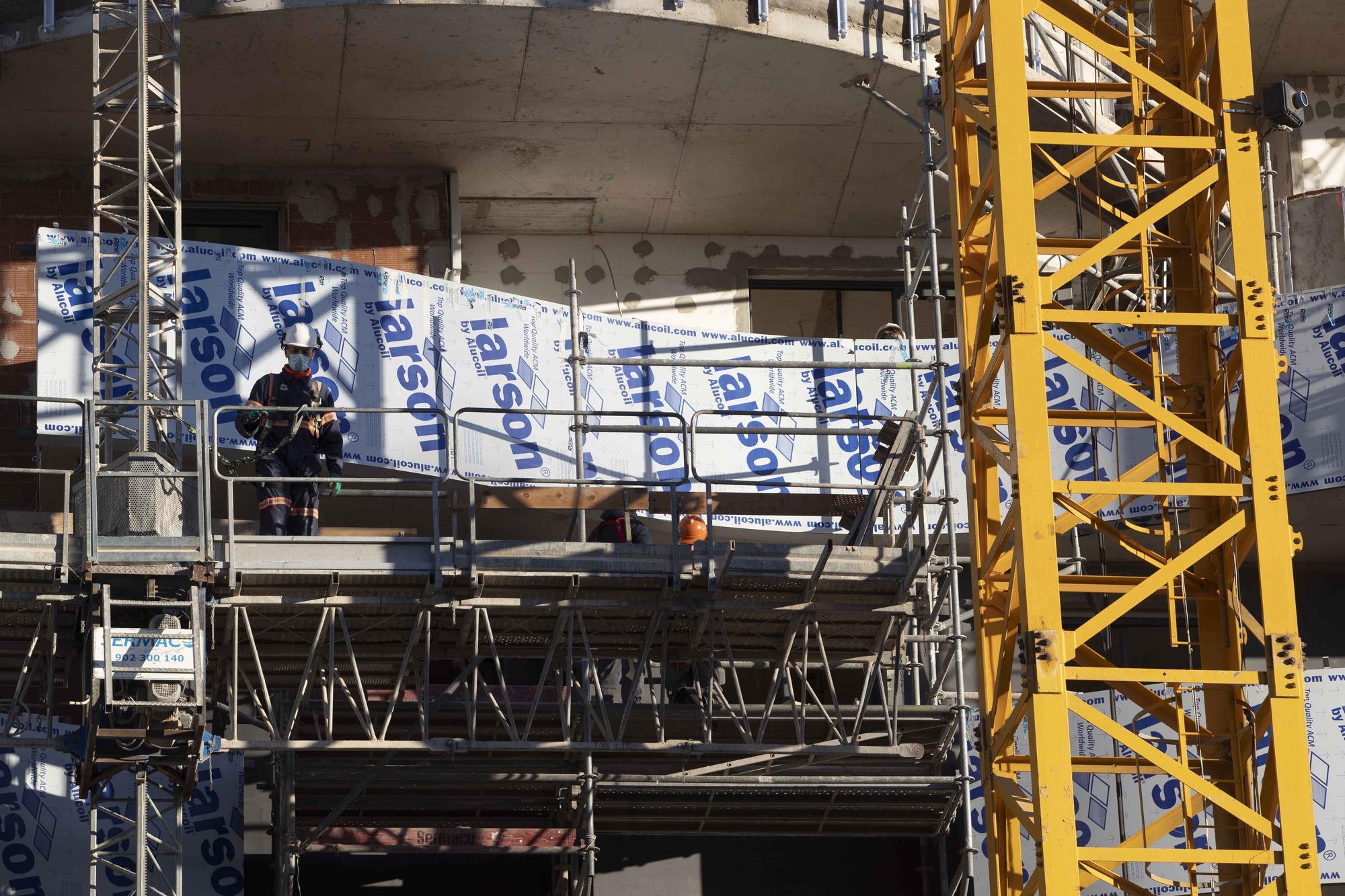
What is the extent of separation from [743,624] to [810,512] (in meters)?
2.19

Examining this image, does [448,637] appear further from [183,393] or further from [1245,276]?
[1245,276]

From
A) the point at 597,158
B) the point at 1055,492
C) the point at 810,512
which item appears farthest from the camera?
the point at 597,158

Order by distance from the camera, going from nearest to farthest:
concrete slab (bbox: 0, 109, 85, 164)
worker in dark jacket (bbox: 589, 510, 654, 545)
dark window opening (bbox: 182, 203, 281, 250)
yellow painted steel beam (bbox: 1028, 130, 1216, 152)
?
yellow painted steel beam (bbox: 1028, 130, 1216, 152) < worker in dark jacket (bbox: 589, 510, 654, 545) < concrete slab (bbox: 0, 109, 85, 164) < dark window opening (bbox: 182, 203, 281, 250)

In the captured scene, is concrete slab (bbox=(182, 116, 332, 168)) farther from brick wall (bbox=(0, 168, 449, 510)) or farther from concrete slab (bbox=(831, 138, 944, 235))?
concrete slab (bbox=(831, 138, 944, 235))

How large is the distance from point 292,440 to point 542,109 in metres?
6.50

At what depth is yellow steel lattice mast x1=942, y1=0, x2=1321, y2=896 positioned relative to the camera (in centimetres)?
1391

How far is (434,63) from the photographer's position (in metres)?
22.3

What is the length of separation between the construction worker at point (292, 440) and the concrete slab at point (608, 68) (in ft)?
16.0

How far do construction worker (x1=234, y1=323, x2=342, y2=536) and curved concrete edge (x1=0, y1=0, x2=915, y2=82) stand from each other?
4.16 m

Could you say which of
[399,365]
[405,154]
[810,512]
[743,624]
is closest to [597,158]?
[405,154]

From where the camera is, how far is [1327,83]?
26.7m

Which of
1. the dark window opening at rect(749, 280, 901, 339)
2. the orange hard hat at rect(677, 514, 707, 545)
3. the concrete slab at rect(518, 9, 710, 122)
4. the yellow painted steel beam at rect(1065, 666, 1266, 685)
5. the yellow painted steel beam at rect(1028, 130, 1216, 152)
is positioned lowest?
the yellow painted steel beam at rect(1065, 666, 1266, 685)

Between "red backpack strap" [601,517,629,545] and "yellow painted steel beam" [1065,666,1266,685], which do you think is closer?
"yellow painted steel beam" [1065,666,1266,685]

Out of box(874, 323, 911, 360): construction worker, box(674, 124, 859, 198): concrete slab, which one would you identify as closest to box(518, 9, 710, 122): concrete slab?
box(674, 124, 859, 198): concrete slab
